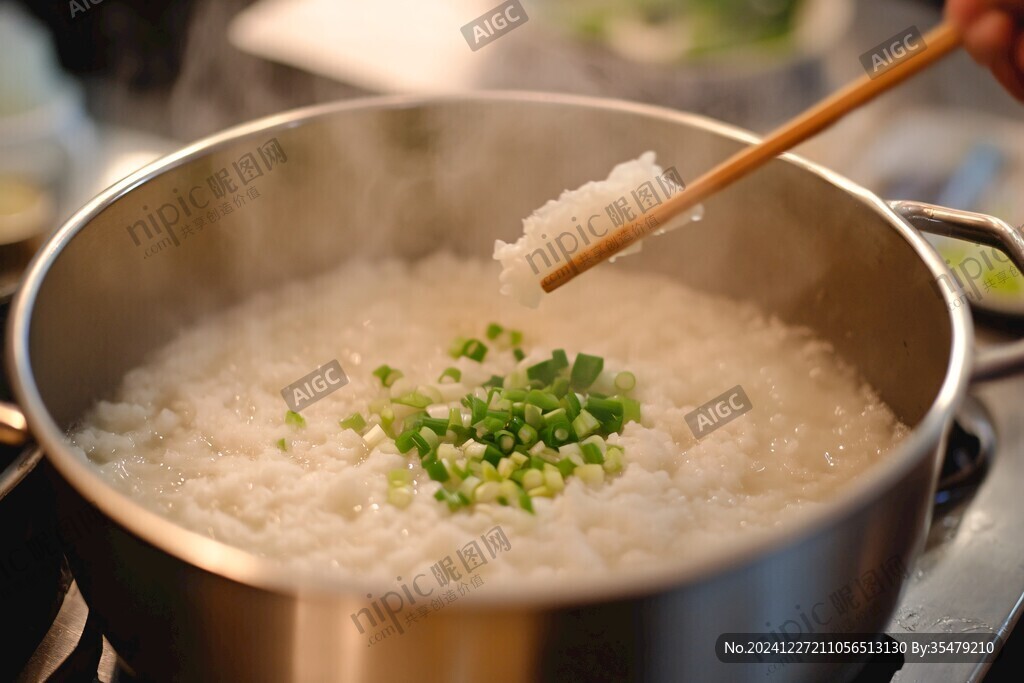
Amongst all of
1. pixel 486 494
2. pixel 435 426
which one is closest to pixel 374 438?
pixel 435 426

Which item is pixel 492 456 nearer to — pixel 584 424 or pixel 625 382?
pixel 584 424

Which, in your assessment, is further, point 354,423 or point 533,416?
point 354,423

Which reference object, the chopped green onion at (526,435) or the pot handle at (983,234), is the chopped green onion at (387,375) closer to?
the chopped green onion at (526,435)

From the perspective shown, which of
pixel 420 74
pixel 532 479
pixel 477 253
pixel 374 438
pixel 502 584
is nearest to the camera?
pixel 502 584

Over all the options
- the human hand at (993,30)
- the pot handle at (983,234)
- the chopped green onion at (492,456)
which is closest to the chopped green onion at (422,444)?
the chopped green onion at (492,456)

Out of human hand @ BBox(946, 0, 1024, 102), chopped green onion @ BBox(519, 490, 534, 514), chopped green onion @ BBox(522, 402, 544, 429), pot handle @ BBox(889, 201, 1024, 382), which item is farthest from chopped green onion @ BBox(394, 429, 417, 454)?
human hand @ BBox(946, 0, 1024, 102)

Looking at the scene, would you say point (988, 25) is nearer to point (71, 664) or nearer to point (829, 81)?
point (71, 664)

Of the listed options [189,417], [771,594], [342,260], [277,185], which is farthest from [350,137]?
[771,594]
